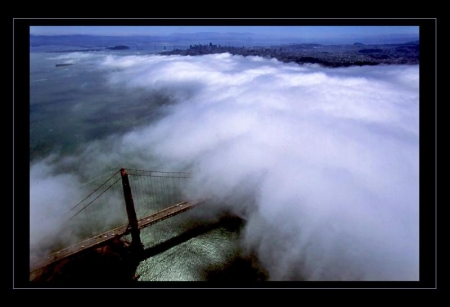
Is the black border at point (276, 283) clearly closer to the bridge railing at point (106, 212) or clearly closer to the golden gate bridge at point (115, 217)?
the golden gate bridge at point (115, 217)

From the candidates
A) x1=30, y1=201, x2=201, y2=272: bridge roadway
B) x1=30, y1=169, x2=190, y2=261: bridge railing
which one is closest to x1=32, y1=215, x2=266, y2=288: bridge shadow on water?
x1=30, y1=201, x2=201, y2=272: bridge roadway

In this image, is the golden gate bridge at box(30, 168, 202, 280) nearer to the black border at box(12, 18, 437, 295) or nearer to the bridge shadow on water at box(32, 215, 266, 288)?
the bridge shadow on water at box(32, 215, 266, 288)

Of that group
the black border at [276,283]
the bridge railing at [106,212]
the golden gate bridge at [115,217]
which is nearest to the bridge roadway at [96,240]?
the golden gate bridge at [115,217]

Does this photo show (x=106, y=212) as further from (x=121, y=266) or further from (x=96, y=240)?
(x=96, y=240)

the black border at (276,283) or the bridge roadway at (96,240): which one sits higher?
the black border at (276,283)

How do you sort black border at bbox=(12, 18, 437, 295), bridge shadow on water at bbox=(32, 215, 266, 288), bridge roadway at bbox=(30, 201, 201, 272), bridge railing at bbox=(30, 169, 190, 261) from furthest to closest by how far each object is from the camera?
bridge railing at bbox=(30, 169, 190, 261), bridge shadow on water at bbox=(32, 215, 266, 288), bridge roadway at bbox=(30, 201, 201, 272), black border at bbox=(12, 18, 437, 295)

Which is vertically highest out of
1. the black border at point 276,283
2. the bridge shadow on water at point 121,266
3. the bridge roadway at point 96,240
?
the black border at point 276,283

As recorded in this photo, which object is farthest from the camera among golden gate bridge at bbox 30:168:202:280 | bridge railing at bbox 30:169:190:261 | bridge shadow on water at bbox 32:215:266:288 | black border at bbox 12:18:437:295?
bridge railing at bbox 30:169:190:261
